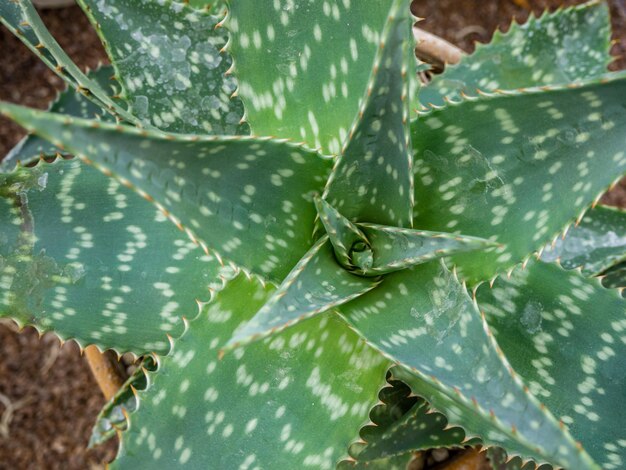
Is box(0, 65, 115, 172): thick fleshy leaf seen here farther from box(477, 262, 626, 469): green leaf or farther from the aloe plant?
box(477, 262, 626, 469): green leaf

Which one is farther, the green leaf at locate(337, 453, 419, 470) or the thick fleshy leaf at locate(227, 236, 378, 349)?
the green leaf at locate(337, 453, 419, 470)

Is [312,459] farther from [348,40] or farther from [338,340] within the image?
Result: [348,40]

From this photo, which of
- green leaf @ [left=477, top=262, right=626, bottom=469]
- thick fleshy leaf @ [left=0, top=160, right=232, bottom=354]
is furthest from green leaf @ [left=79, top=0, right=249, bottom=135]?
green leaf @ [left=477, top=262, right=626, bottom=469]

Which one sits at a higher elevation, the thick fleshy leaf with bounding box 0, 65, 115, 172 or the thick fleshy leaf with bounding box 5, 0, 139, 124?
the thick fleshy leaf with bounding box 5, 0, 139, 124

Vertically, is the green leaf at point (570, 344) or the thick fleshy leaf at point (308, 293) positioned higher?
the thick fleshy leaf at point (308, 293)

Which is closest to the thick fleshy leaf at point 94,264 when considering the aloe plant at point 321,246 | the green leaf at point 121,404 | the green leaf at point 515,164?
the aloe plant at point 321,246

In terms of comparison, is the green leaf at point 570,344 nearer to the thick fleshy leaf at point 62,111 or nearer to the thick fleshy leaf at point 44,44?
the thick fleshy leaf at point 44,44
